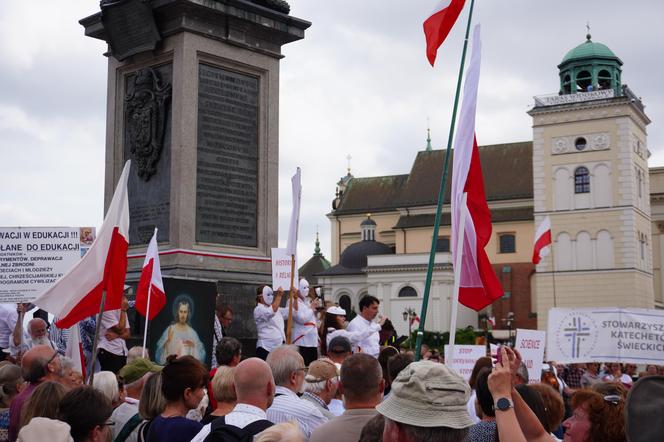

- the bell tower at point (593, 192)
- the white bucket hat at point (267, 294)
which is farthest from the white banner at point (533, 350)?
the bell tower at point (593, 192)

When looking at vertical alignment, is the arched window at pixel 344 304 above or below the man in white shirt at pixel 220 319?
below

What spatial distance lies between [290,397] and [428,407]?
319cm

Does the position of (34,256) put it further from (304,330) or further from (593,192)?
(593,192)

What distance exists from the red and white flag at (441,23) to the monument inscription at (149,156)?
19.1 feet

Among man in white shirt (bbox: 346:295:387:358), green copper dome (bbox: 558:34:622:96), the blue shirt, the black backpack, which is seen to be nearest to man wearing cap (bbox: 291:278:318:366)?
man in white shirt (bbox: 346:295:387:358)

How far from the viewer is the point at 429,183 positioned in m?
94.9

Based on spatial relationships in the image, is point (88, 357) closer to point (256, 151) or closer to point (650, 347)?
point (256, 151)

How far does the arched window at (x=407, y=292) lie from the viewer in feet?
281

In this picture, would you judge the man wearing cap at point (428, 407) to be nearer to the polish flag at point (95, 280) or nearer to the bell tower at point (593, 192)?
the polish flag at point (95, 280)

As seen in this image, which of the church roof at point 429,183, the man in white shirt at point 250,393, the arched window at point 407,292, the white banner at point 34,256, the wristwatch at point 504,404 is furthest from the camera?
the church roof at point 429,183

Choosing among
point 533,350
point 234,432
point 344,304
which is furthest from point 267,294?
point 344,304

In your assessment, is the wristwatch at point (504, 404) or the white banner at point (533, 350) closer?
the wristwatch at point (504, 404)

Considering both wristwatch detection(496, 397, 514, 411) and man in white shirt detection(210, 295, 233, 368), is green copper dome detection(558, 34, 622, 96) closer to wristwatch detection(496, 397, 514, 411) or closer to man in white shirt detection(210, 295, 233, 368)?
Answer: man in white shirt detection(210, 295, 233, 368)

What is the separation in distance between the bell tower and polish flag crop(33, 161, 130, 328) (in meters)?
67.1
